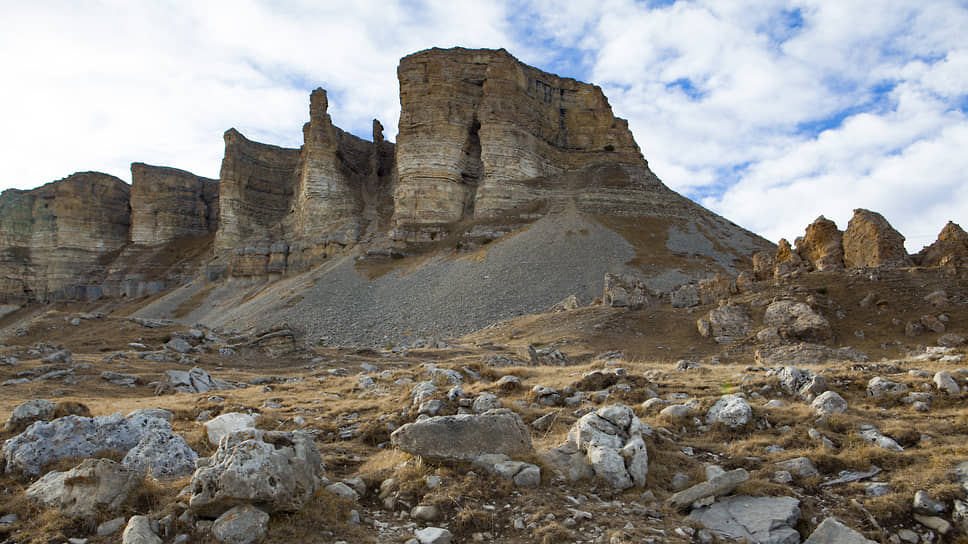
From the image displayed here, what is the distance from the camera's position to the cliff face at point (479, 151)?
64.7 metres

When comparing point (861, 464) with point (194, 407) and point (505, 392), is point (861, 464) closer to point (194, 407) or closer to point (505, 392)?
point (505, 392)

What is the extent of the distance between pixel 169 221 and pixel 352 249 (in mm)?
47044

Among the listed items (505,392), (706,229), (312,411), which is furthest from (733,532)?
(706,229)

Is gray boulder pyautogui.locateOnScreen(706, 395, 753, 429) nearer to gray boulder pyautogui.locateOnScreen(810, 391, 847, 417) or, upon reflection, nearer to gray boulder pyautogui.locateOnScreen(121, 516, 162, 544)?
gray boulder pyautogui.locateOnScreen(810, 391, 847, 417)

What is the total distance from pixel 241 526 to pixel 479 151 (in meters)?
67.5

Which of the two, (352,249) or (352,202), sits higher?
(352,202)

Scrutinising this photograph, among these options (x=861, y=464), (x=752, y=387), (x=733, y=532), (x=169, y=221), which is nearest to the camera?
(x=733, y=532)

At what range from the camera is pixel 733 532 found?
16.6ft

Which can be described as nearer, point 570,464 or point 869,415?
point 570,464

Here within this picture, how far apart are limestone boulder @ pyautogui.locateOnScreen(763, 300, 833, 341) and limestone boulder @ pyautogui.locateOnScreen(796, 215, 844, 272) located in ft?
20.8

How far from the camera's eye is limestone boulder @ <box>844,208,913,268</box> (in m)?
25.7

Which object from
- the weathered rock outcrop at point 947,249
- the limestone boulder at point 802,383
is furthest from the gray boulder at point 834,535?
the weathered rock outcrop at point 947,249

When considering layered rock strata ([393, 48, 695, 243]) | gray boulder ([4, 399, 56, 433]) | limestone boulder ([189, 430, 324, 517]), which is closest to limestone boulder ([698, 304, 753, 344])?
limestone boulder ([189, 430, 324, 517])

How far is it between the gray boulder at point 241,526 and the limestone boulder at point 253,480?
100 mm
